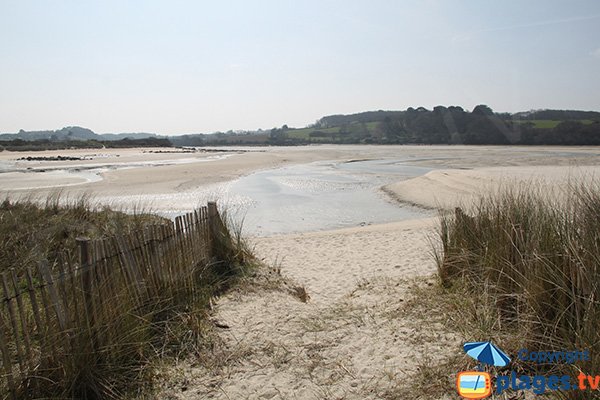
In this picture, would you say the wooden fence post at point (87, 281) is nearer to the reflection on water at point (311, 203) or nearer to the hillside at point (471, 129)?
the reflection on water at point (311, 203)

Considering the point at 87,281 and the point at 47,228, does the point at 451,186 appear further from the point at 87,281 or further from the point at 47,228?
the point at 87,281

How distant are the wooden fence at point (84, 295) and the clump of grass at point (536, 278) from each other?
3.33 metres

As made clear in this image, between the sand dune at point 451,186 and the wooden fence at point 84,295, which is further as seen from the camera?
the sand dune at point 451,186

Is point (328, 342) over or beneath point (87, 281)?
beneath

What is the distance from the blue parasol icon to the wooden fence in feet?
9.66

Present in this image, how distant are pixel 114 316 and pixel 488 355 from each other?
10.2 feet

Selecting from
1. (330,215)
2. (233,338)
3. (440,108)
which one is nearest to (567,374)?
(233,338)

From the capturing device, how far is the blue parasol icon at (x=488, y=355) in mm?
2855

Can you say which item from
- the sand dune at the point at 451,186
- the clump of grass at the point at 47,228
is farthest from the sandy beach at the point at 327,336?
the sand dune at the point at 451,186

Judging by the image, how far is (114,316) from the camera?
356cm

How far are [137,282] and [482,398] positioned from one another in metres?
3.32

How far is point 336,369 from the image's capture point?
3625mm

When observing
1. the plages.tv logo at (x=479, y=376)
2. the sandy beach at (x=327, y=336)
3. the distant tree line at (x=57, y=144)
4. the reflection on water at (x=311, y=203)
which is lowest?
the reflection on water at (x=311, y=203)

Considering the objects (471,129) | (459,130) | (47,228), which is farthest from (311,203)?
(459,130)
